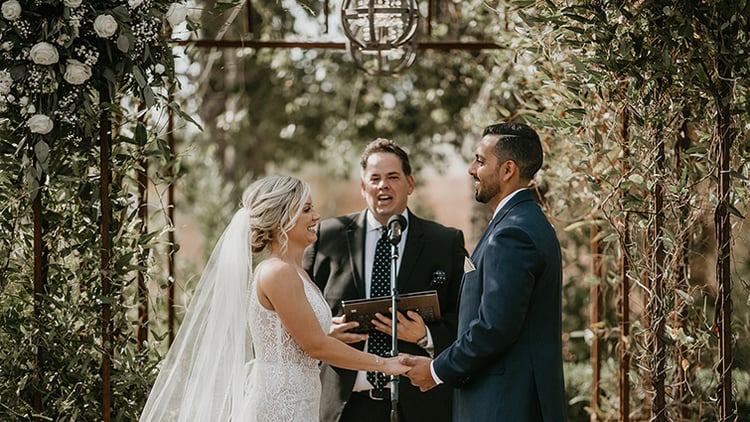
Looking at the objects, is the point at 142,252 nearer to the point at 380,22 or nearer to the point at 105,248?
the point at 105,248

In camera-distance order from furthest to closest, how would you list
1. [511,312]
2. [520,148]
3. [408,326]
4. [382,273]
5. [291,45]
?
[291,45]
[382,273]
[408,326]
[520,148]
[511,312]

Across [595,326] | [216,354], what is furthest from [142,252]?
[595,326]

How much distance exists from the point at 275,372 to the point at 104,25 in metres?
1.39

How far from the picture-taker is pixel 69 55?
11.1 ft

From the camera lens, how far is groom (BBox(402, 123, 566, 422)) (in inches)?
126

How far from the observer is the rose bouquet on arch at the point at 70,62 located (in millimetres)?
3344

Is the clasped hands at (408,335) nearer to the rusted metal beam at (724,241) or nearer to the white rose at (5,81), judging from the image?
the rusted metal beam at (724,241)

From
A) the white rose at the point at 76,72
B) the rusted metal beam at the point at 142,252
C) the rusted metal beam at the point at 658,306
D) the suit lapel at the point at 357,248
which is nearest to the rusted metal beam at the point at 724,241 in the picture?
the rusted metal beam at the point at 658,306

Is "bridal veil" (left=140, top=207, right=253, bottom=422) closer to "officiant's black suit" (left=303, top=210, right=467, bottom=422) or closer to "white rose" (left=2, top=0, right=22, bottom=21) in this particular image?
"officiant's black suit" (left=303, top=210, right=467, bottom=422)

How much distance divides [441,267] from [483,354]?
1049 mm

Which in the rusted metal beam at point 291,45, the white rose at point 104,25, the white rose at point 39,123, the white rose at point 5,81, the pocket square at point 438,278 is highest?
the rusted metal beam at point 291,45

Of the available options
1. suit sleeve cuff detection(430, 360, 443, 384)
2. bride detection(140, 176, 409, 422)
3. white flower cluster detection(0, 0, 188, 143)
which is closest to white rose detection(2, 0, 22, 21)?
white flower cluster detection(0, 0, 188, 143)

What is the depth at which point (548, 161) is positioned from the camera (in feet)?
17.2

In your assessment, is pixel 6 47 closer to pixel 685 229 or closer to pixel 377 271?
pixel 377 271
